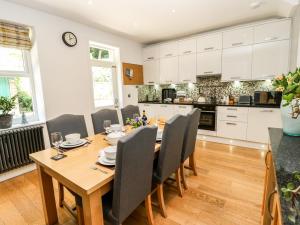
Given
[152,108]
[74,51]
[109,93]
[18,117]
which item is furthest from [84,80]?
[152,108]

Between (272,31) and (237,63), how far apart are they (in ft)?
2.46

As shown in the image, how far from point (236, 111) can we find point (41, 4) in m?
3.76

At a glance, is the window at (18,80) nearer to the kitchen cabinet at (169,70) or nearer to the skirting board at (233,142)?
the kitchen cabinet at (169,70)

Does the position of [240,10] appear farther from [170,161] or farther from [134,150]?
[134,150]

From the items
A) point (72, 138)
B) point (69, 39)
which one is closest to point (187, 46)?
point (69, 39)

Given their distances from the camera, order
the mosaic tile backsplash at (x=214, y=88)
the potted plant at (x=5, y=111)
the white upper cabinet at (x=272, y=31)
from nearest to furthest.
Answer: the potted plant at (x=5, y=111) < the white upper cabinet at (x=272, y=31) < the mosaic tile backsplash at (x=214, y=88)

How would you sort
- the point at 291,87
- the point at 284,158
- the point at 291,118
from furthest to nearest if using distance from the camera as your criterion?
the point at 291,118 < the point at 291,87 < the point at 284,158

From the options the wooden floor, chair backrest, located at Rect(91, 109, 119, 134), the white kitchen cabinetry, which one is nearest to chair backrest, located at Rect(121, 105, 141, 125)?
chair backrest, located at Rect(91, 109, 119, 134)

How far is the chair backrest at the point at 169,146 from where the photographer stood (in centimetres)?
152

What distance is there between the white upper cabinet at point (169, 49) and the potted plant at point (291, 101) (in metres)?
3.13

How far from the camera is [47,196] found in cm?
155

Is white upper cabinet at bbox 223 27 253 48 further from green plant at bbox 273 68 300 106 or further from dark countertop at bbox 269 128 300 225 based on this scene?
dark countertop at bbox 269 128 300 225

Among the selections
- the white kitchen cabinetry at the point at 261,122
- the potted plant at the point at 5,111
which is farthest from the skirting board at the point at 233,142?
the potted plant at the point at 5,111

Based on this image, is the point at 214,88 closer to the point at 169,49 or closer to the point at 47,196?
the point at 169,49
